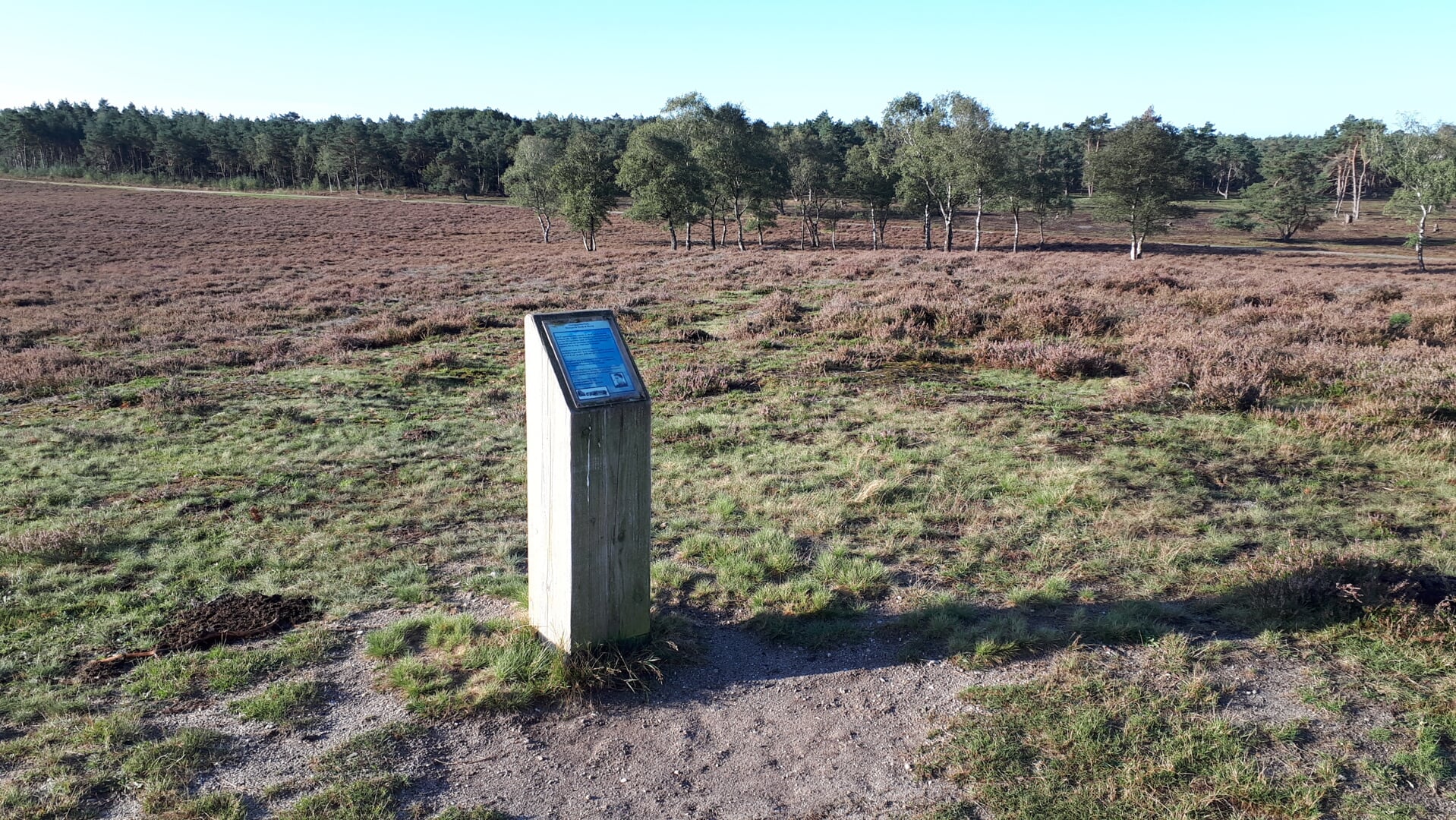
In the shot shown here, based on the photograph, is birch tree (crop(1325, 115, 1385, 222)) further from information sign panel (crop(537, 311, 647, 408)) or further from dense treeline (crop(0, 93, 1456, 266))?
information sign panel (crop(537, 311, 647, 408))

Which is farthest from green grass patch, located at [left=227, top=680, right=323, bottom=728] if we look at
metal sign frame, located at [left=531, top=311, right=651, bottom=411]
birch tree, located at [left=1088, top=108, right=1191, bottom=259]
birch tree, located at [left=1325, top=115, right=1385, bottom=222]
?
birch tree, located at [left=1325, top=115, right=1385, bottom=222]

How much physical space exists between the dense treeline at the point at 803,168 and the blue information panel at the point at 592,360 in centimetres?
4983

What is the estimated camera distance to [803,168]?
206ft

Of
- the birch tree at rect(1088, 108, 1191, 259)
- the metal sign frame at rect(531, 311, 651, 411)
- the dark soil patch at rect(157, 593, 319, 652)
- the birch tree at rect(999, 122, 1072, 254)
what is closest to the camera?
the metal sign frame at rect(531, 311, 651, 411)

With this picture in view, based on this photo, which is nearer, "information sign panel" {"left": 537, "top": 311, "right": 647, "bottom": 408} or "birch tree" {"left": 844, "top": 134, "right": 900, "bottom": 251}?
"information sign panel" {"left": 537, "top": 311, "right": 647, "bottom": 408}

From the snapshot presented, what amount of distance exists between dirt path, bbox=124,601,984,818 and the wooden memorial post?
0.49 meters

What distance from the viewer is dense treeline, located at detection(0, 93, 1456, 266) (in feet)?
170

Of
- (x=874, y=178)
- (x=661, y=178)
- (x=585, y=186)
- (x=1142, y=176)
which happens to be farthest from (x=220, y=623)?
(x=874, y=178)

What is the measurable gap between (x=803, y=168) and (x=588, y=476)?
61.9 meters

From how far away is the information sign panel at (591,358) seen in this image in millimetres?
4352

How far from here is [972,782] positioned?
3.71 meters

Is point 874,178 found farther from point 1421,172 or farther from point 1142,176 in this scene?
point 1421,172

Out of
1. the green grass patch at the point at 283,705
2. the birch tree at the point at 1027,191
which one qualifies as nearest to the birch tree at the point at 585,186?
the birch tree at the point at 1027,191

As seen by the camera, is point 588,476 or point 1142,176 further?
point 1142,176
